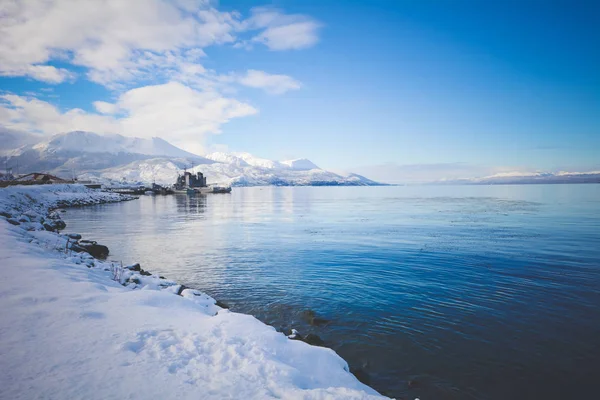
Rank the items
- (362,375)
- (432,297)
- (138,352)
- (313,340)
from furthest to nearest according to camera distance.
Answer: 1. (432,297)
2. (313,340)
3. (362,375)
4. (138,352)

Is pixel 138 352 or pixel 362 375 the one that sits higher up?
pixel 138 352

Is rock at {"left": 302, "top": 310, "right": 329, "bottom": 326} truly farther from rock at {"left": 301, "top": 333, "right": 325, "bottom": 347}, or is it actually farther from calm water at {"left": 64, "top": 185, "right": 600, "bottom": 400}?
rock at {"left": 301, "top": 333, "right": 325, "bottom": 347}

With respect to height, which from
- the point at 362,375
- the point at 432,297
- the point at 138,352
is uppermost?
the point at 138,352

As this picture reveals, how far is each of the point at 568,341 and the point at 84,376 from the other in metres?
13.5

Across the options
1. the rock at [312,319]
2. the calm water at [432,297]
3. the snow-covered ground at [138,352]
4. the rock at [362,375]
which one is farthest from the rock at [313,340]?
the snow-covered ground at [138,352]

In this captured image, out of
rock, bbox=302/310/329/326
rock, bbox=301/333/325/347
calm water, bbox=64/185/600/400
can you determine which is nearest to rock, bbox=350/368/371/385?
calm water, bbox=64/185/600/400

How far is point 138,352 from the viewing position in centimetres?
569

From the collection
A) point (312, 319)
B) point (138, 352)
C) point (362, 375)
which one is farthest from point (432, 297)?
point (138, 352)

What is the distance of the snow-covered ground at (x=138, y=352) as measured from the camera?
466 centimetres

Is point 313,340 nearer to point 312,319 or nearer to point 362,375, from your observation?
point 362,375

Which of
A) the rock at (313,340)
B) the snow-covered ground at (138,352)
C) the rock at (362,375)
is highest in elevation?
the snow-covered ground at (138,352)

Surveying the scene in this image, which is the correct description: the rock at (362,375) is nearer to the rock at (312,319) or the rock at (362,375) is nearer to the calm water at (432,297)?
the calm water at (432,297)

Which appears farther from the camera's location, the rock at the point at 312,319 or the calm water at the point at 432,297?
the rock at the point at 312,319

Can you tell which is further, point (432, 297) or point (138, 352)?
point (432, 297)
